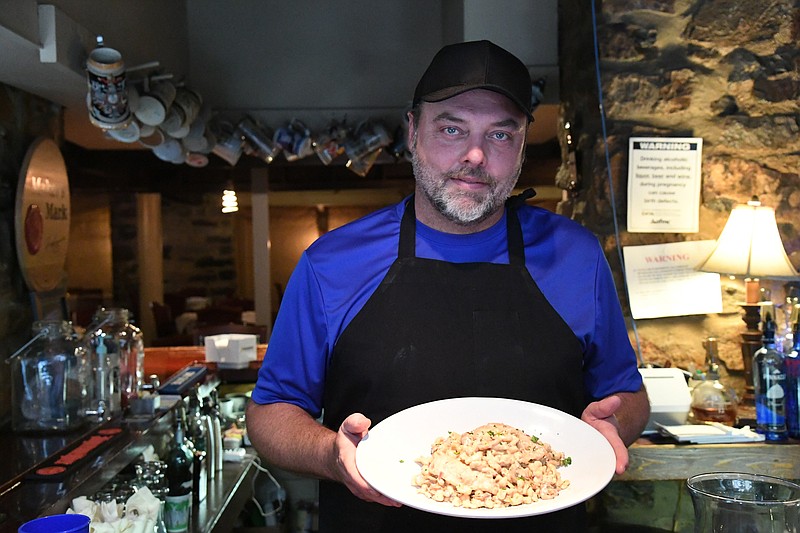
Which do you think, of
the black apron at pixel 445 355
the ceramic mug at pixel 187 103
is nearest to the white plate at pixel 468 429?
the black apron at pixel 445 355

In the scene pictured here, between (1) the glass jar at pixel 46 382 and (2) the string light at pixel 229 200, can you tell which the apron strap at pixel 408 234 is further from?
(2) the string light at pixel 229 200

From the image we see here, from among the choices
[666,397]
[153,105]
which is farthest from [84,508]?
[153,105]

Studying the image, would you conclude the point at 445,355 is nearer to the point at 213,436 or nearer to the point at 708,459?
the point at 708,459

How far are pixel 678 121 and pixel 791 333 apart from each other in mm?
897

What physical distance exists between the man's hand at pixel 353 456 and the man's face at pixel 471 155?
520 millimetres

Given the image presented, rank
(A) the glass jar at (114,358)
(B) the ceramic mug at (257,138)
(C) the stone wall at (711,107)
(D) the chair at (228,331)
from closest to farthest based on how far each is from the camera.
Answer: (A) the glass jar at (114,358), (C) the stone wall at (711,107), (D) the chair at (228,331), (B) the ceramic mug at (257,138)

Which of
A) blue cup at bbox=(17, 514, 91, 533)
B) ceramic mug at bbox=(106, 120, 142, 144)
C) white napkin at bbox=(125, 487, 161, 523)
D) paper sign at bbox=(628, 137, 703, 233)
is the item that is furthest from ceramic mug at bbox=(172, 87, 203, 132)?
blue cup at bbox=(17, 514, 91, 533)

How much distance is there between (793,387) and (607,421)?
1402 mm

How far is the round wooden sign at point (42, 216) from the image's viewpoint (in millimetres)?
3166

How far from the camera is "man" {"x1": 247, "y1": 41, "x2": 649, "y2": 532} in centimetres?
163

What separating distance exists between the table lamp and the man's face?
1.51 meters

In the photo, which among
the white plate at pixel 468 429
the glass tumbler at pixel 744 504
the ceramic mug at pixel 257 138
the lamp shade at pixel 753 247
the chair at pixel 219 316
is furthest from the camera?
the chair at pixel 219 316

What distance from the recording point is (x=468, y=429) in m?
1.49

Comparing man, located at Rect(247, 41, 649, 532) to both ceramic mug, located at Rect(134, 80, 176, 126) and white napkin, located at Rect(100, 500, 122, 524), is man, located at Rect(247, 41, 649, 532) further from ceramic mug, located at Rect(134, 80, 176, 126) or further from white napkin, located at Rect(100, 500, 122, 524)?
ceramic mug, located at Rect(134, 80, 176, 126)
